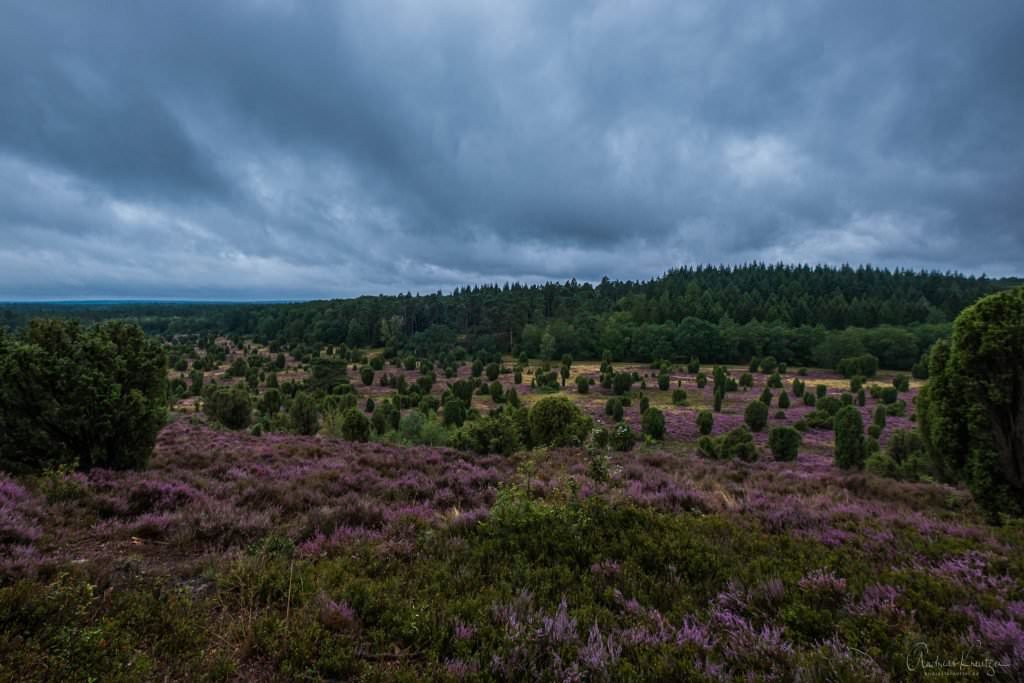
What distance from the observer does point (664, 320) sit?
106m

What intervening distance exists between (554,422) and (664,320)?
95.6 meters

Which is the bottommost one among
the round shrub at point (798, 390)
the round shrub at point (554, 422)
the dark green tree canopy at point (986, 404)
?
the round shrub at point (798, 390)

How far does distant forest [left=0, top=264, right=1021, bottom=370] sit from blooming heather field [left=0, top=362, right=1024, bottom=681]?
7961cm

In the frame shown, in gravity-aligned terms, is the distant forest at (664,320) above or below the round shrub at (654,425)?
above

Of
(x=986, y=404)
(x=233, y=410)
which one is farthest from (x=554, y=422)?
(x=233, y=410)

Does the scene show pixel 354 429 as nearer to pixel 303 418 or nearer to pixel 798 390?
pixel 303 418

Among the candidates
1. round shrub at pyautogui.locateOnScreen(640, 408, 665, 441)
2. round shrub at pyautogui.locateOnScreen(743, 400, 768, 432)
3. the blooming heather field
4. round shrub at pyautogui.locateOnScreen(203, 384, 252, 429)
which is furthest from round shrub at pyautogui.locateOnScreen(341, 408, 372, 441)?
round shrub at pyautogui.locateOnScreen(743, 400, 768, 432)

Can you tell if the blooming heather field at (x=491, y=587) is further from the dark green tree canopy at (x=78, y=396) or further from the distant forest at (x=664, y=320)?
the distant forest at (x=664, y=320)

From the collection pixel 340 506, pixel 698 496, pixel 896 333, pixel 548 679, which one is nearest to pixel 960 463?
pixel 698 496

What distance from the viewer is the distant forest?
3349 inches

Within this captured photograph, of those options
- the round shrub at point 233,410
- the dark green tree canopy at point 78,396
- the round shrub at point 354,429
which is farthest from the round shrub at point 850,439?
the round shrub at point 233,410

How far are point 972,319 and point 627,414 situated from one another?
32.8m

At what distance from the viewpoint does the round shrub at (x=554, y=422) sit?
1873 centimetres

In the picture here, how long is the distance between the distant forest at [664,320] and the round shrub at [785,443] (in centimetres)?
6279
